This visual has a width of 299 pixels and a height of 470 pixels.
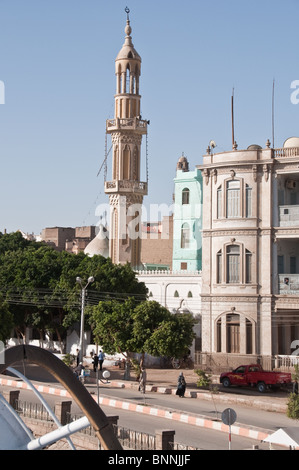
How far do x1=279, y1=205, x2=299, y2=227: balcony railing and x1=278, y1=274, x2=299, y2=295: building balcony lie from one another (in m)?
2.71

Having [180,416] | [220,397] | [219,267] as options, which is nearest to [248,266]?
[219,267]

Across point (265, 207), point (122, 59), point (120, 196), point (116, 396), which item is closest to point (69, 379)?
point (116, 396)

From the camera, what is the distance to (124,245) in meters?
59.8

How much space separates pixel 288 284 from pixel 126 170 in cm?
2418

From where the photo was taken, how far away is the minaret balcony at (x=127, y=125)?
58.8m

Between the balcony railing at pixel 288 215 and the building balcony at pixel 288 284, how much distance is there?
271cm

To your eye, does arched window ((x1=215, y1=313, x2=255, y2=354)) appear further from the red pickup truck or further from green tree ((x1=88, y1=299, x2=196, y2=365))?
green tree ((x1=88, y1=299, x2=196, y2=365))

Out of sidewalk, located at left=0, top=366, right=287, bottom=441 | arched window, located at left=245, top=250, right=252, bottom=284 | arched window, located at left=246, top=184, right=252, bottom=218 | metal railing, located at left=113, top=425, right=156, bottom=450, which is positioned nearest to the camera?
metal railing, located at left=113, top=425, right=156, bottom=450

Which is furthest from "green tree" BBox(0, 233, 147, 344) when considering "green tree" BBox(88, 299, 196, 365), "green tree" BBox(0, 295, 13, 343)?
"green tree" BBox(88, 299, 196, 365)

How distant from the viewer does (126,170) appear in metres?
59.5

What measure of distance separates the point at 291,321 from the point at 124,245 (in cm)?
2317

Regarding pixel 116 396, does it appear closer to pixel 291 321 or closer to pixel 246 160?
pixel 291 321

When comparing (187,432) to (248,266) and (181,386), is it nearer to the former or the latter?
(181,386)

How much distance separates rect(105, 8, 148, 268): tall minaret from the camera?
58.9 meters
